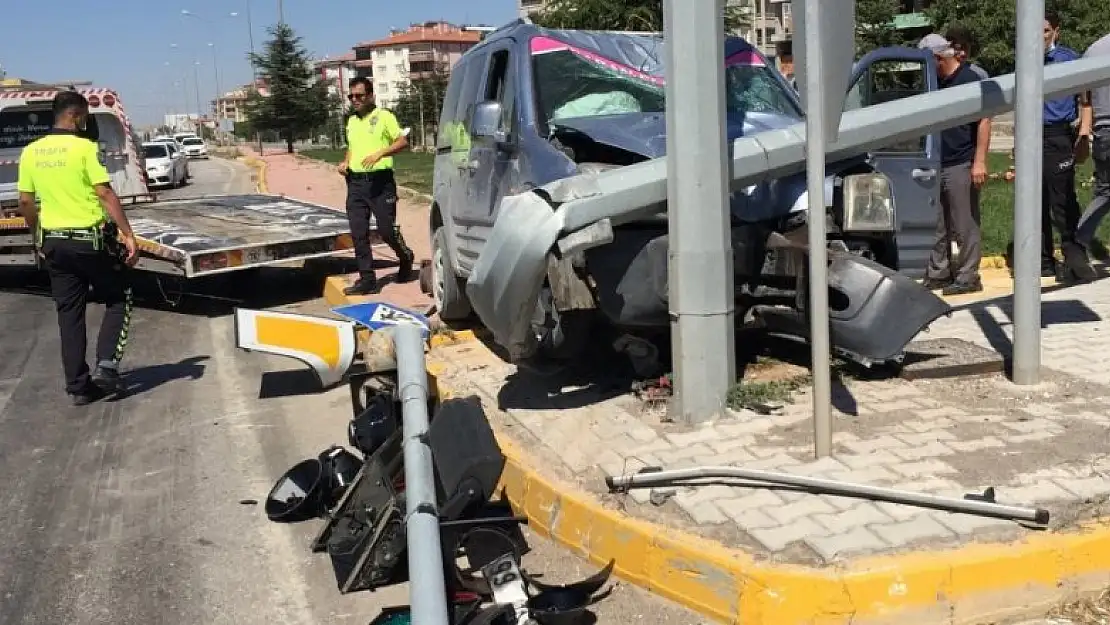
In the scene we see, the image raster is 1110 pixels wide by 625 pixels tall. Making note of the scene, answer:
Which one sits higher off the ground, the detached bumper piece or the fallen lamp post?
the detached bumper piece

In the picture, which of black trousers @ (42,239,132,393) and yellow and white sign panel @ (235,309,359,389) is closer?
yellow and white sign panel @ (235,309,359,389)

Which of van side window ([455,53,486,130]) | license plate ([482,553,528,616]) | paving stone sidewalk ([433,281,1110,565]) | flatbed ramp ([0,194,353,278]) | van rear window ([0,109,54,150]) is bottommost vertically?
license plate ([482,553,528,616])

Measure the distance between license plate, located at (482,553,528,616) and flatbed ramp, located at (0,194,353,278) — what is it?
6.60m

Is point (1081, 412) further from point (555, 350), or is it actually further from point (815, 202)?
point (555, 350)

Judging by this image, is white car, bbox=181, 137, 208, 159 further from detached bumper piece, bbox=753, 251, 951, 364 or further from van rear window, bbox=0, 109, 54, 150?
detached bumper piece, bbox=753, 251, 951, 364

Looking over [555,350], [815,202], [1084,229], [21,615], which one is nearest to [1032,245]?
[815,202]

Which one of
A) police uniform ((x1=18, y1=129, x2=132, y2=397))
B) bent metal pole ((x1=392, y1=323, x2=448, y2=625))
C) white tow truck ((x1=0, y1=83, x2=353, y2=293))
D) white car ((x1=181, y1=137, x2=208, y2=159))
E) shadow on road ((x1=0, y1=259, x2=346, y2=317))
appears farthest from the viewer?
white car ((x1=181, y1=137, x2=208, y2=159))

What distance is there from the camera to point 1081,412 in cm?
486

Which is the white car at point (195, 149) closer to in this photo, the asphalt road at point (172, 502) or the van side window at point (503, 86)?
the asphalt road at point (172, 502)

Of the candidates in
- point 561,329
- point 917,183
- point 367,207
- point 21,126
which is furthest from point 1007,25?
point 561,329

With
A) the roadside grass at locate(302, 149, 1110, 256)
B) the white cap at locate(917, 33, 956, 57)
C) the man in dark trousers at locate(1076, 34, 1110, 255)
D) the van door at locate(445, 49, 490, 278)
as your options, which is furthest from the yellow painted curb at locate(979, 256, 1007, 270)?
the van door at locate(445, 49, 490, 278)

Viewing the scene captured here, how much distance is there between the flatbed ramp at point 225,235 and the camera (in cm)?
957

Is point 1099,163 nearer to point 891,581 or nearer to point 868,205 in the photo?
point 868,205

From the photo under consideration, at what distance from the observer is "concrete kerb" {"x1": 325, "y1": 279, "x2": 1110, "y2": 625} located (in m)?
3.29
